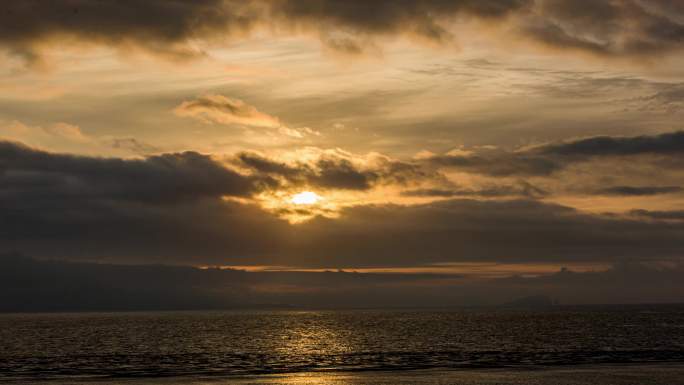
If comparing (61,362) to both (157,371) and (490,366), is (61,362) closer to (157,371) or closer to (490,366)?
(157,371)

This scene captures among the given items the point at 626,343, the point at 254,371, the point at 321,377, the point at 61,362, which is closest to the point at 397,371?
the point at 321,377

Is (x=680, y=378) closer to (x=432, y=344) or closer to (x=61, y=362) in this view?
(x=432, y=344)

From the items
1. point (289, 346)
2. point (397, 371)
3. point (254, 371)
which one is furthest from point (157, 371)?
point (289, 346)

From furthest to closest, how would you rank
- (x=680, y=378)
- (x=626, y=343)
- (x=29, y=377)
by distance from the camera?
1. (x=626, y=343)
2. (x=29, y=377)
3. (x=680, y=378)

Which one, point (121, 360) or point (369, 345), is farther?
point (369, 345)

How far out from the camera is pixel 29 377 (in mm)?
71688

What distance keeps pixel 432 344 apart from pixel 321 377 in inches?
2133

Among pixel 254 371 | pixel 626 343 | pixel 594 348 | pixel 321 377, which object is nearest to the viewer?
pixel 321 377

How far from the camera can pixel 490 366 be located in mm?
78812

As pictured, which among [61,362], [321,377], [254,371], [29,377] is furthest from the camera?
[61,362]

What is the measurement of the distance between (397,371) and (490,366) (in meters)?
12.0

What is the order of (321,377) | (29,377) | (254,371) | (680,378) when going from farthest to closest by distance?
(254,371) < (29,377) < (321,377) < (680,378)

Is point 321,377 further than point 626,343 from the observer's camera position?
No

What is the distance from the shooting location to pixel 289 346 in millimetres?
119188
